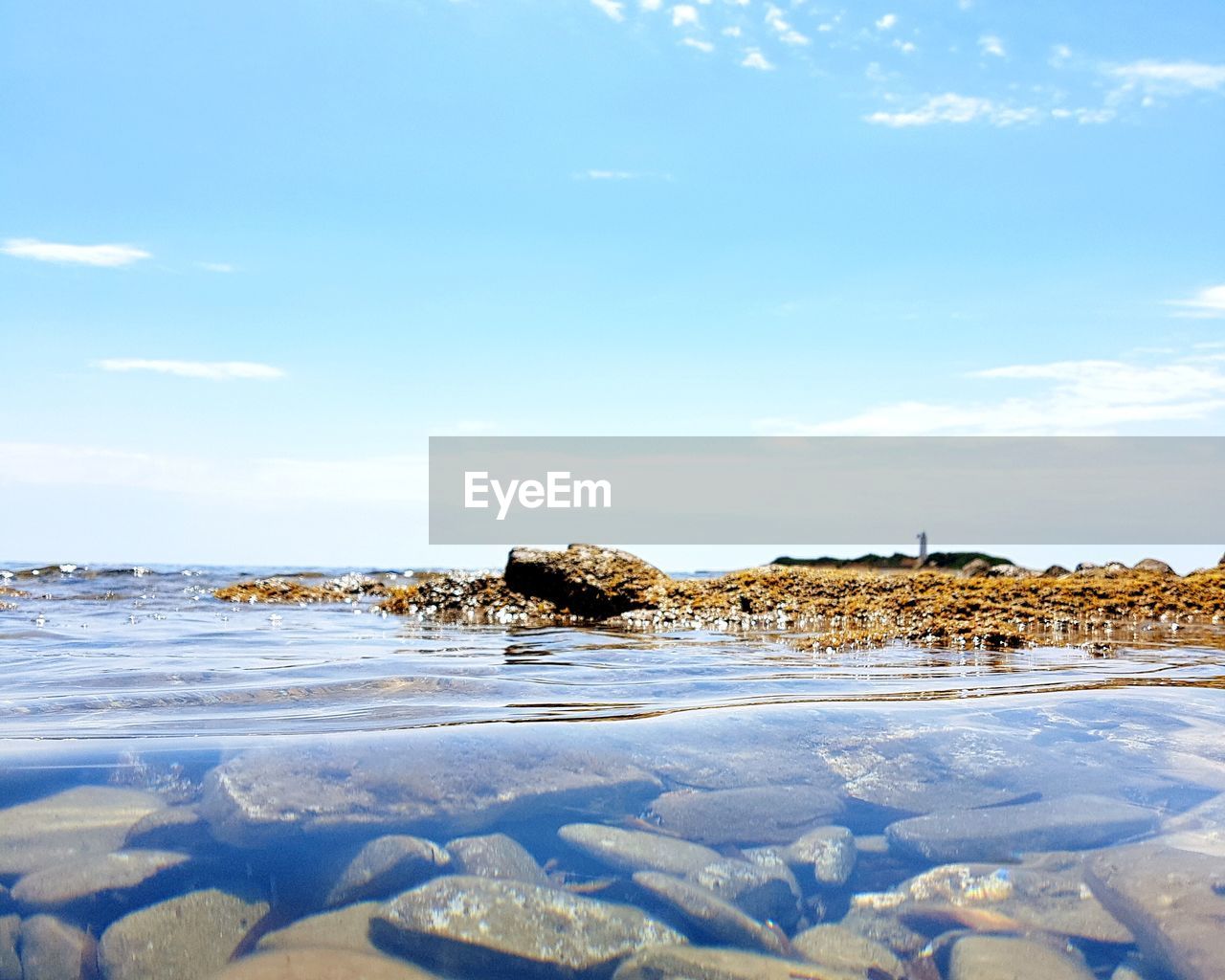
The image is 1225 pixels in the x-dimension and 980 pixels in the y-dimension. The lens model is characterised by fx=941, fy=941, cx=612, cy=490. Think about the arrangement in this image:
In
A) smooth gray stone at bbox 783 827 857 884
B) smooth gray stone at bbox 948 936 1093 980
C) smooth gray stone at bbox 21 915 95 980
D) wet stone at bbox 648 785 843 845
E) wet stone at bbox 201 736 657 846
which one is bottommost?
smooth gray stone at bbox 948 936 1093 980

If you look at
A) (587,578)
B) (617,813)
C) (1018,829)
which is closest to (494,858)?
(617,813)

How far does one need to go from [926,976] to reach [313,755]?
1.75 meters

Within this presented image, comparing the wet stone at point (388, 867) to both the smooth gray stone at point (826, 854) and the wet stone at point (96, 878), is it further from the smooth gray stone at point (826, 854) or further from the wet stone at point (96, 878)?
the smooth gray stone at point (826, 854)

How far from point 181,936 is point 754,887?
118 centimetres

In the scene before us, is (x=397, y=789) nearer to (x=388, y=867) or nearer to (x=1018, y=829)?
(x=388, y=867)

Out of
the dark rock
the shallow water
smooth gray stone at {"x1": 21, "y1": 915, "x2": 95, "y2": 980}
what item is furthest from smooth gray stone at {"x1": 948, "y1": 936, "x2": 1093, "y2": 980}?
the dark rock

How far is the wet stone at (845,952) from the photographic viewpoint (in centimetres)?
179

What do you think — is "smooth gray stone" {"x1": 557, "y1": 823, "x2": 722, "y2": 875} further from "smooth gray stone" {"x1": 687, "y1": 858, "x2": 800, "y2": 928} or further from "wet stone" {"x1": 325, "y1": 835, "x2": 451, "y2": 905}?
"wet stone" {"x1": 325, "y1": 835, "x2": 451, "y2": 905}

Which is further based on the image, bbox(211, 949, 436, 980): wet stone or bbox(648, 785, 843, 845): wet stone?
bbox(648, 785, 843, 845): wet stone

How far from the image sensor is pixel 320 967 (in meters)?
1.74

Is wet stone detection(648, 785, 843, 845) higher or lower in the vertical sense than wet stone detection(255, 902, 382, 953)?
higher

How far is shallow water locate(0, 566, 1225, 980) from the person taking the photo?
1867mm

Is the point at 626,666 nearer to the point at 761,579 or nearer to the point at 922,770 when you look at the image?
the point at 922,770

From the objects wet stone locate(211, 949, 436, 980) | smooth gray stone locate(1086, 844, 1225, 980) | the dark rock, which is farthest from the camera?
the dark rock
